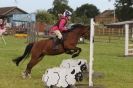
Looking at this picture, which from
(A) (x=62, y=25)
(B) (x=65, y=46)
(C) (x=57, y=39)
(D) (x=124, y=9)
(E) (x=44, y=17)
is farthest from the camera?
(E) (x=44, y=17)

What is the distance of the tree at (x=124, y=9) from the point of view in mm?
102062

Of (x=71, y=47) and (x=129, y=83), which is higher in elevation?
(x=71, y=47)

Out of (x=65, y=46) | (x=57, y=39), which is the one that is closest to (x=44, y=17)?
(x=57, y=39)

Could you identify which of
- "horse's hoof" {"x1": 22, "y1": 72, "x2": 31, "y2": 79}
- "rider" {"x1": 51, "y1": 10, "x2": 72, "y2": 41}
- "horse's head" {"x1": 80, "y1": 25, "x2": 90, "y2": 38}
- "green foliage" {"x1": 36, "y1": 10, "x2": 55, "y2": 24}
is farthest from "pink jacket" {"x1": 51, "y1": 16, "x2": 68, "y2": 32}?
"green foliage" {"x1": 36, "y1": 10, "x2": 55, "y2": 24}

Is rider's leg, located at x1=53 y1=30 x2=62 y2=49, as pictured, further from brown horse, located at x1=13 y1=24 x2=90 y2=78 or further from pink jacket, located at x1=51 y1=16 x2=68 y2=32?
pink jacket, located at x1=51 y1=16 x2=68 y2=32

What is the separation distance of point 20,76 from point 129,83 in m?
4.14

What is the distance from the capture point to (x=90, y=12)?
15138 centimetres

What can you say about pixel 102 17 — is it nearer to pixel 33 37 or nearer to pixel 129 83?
pixel 33 37

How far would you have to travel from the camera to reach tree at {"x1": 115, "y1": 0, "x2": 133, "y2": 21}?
102m

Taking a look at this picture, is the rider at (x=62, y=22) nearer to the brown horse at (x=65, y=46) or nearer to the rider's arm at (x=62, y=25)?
the rider's arm at (x=62, y=25)

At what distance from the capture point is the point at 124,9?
103188 millimetres

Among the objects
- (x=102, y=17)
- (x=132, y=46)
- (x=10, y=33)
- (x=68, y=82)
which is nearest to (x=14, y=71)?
(x=68, y=82)

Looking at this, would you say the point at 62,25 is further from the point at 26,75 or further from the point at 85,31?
the point at 26,75

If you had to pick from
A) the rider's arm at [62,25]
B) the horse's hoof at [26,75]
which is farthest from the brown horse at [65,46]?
the rider's arm at [62,25]
